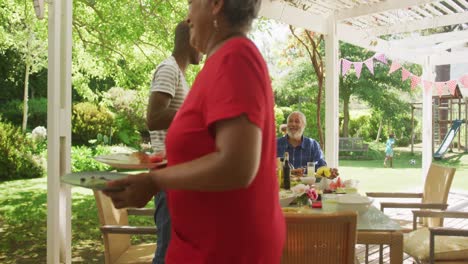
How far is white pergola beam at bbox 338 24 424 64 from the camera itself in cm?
552

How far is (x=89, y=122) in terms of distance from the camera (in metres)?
9.95

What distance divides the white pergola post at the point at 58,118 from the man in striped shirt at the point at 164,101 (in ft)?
3.81

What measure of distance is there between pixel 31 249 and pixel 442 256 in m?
4.56

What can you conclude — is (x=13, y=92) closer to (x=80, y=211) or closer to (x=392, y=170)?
(x=80, y=211)

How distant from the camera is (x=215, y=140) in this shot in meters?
0.86

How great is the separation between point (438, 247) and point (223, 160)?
240 cm

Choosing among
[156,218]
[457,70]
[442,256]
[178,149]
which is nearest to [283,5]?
[442,256]

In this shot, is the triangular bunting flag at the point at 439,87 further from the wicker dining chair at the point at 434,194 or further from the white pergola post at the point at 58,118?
the white pergola post at the point at 58,118

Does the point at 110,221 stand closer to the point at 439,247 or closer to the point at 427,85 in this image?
the point at 439,247

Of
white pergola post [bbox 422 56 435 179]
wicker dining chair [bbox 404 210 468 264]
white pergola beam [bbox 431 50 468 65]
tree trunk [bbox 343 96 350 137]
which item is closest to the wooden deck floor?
white pergola post [bbox 422 56 435 179]

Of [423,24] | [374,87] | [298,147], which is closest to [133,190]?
[298,147]

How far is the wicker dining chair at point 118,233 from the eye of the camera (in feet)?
7.25

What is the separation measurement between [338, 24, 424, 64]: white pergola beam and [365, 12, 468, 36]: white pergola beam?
4.6 inches

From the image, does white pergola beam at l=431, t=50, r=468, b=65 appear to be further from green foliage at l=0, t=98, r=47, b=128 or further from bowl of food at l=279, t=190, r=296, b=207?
green foliage at l=0, t=98, r=47, b=128
